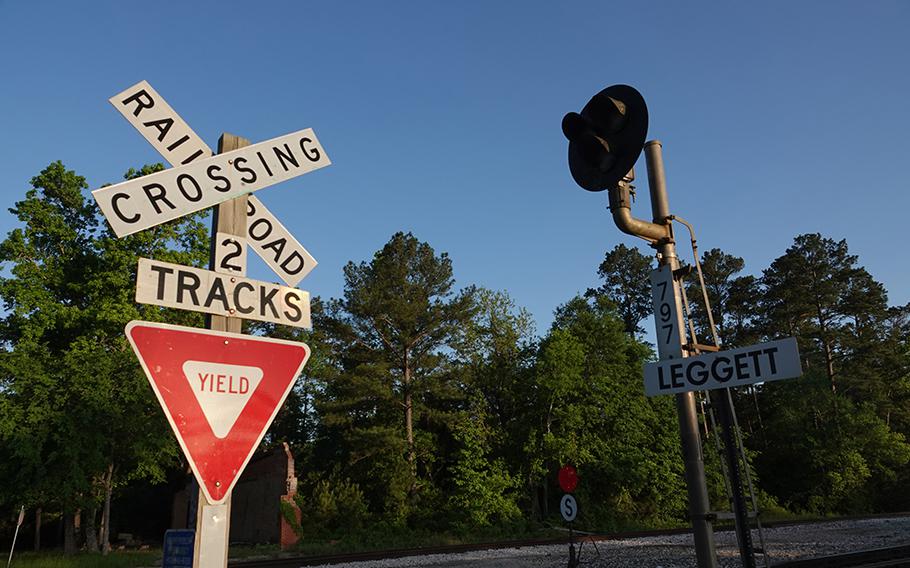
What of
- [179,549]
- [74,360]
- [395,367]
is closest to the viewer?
[179,549]

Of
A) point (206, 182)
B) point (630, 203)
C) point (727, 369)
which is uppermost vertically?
point (630, 203)

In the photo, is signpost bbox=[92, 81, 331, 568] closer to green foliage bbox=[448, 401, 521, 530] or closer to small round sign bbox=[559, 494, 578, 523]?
small round sign bbox=[559, 494, 578, 523]

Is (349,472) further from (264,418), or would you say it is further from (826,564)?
(264,418)

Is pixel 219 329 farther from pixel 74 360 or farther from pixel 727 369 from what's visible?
pixel 74 360

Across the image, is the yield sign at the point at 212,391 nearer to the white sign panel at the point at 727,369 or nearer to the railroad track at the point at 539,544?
the white sign panel at the point at 727,369

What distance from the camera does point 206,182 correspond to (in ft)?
11.5

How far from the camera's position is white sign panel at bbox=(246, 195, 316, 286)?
142 inches

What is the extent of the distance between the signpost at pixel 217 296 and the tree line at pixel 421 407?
2768cm

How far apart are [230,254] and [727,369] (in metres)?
3.11

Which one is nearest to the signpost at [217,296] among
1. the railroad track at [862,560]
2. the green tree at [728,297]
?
the railroad track at [862,560]

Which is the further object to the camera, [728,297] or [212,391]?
[728,297]

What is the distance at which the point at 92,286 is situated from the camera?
30.0m

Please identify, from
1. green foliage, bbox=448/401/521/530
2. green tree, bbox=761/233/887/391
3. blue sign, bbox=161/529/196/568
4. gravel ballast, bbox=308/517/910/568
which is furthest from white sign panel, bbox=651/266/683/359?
green tree, bbox=761/233/887/391

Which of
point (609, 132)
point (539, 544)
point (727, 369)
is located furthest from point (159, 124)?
point (539, 544)
